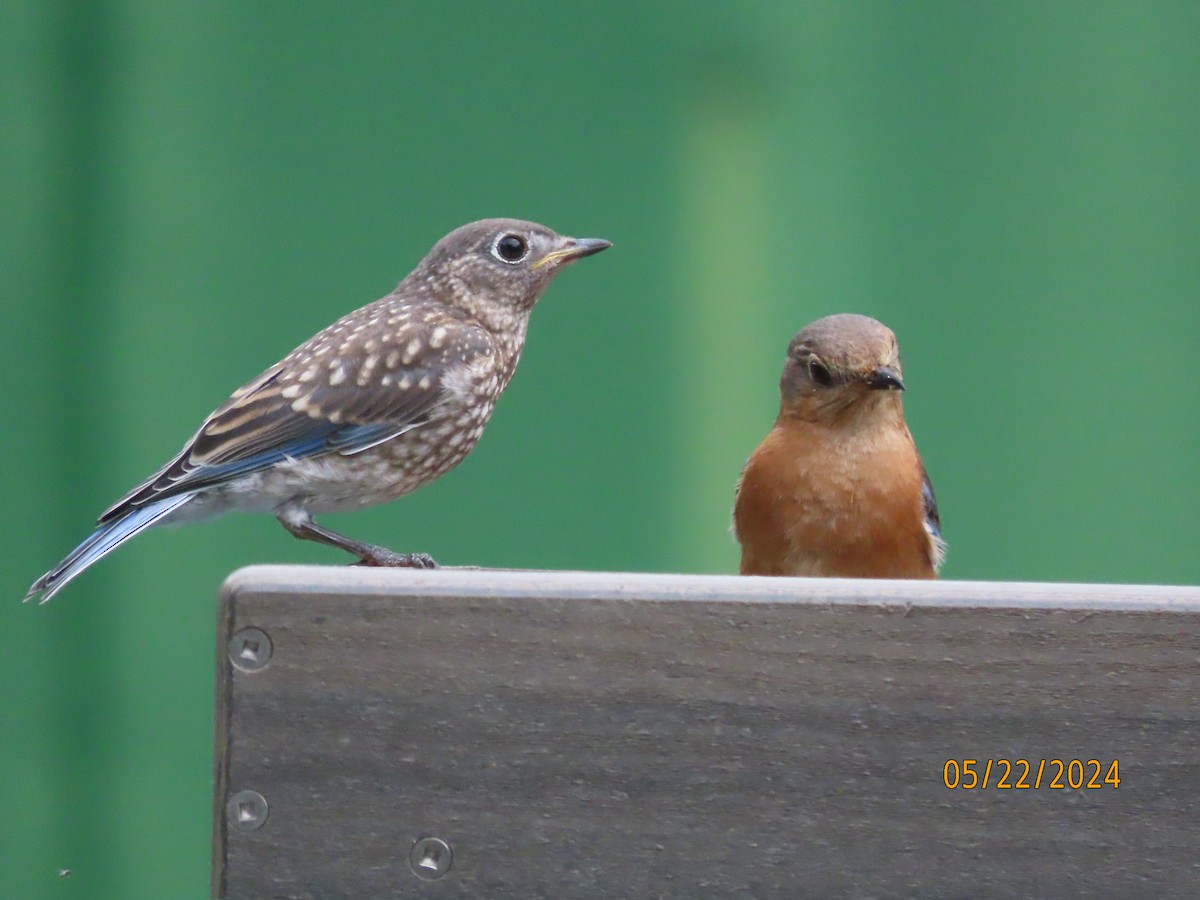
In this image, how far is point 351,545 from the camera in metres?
2.86

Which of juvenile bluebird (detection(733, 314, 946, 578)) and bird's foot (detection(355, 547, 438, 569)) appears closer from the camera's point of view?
bird's foot (detection(355, 547, 438, 569))

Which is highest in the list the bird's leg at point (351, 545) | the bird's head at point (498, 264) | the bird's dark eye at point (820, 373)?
the bird's head at point (498, 264)

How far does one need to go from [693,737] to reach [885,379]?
1.16m

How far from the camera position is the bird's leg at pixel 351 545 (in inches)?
105

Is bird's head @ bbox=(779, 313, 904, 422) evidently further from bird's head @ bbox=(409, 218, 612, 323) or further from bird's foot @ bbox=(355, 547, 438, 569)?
bird's foot @ bbox=(355, 547, 438, 569)

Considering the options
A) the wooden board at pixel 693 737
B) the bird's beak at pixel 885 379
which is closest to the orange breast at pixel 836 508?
the bird's beak at pixel 885 379

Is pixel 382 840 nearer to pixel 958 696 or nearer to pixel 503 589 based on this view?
pixel 503 589

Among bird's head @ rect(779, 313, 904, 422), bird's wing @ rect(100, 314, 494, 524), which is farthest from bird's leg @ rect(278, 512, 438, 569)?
bird's head @ rect(779, 313, 904, 422)

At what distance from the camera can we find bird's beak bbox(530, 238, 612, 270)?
10.6 ft

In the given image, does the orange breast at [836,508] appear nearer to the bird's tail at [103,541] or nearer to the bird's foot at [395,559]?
the bird's foot at [395,559]

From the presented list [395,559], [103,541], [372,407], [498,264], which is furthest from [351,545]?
[498,264]

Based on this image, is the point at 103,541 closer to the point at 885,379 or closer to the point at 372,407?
the point at 372,407

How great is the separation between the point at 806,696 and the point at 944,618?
0.19 metres

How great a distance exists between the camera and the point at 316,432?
2.98 meters
